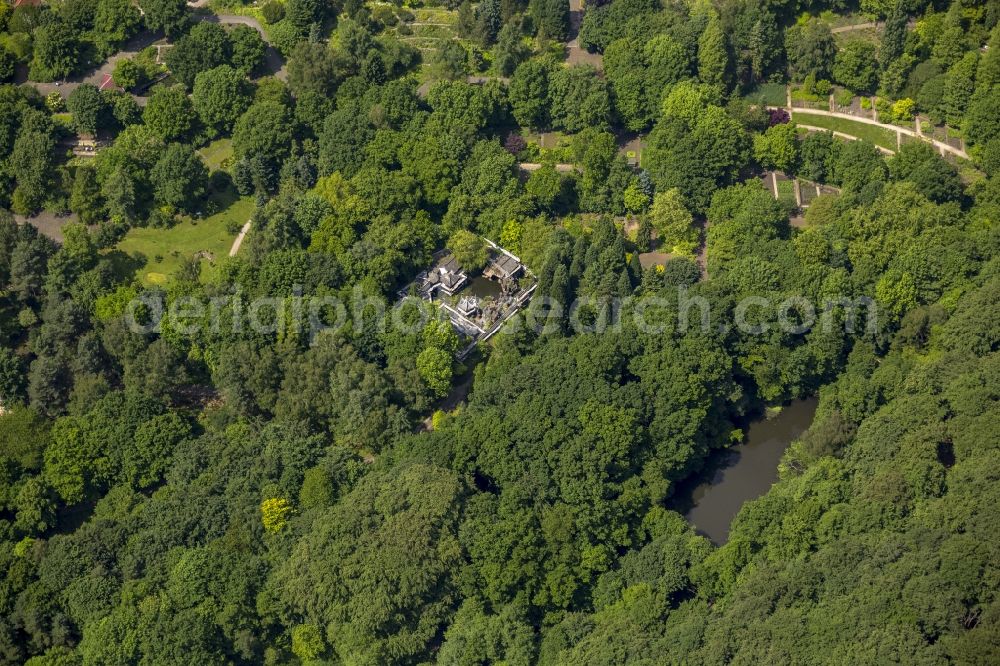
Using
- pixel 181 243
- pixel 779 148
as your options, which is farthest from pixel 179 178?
pixel 779 148

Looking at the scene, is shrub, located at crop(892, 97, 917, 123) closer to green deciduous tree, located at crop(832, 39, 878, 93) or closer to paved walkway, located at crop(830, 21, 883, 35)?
green deciduous tree, located at crop(832, 39, 878, 93)

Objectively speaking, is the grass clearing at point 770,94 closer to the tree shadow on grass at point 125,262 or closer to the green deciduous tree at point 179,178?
the green deciduous tree at point 179,178

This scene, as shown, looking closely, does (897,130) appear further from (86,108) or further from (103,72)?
(103,72)

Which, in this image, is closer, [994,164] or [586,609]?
[586,609]

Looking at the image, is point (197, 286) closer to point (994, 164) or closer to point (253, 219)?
point (253, 219)

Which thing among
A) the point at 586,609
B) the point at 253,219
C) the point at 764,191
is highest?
the point at 764,191

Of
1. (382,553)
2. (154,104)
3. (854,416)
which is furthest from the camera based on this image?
(154,104)

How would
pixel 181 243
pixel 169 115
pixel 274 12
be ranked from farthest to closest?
pixel 274 12 < pixel 169 115 < pixel 181 243

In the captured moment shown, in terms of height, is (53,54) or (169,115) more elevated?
(53,54)

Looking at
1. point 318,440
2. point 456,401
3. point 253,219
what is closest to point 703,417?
point 456,401
